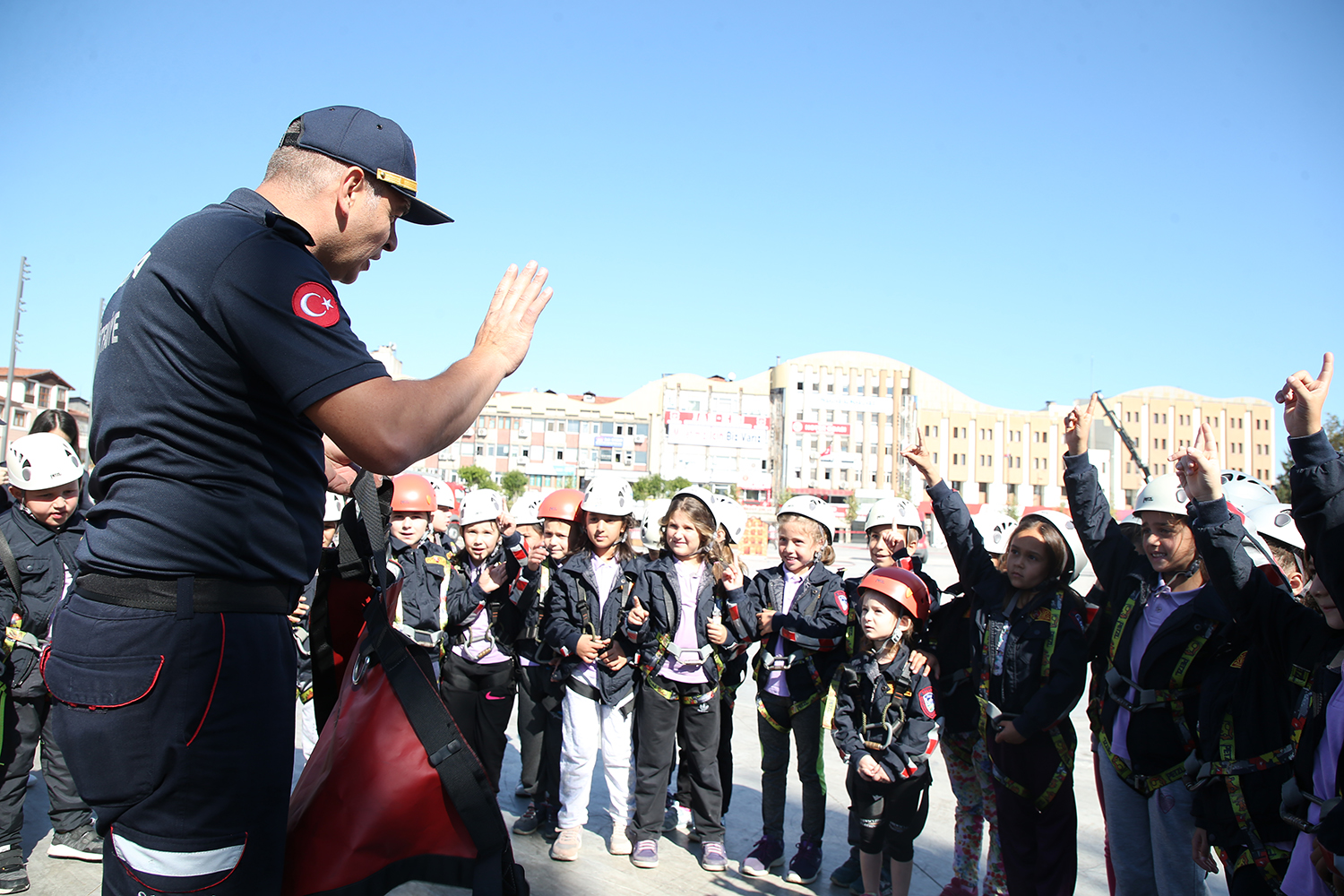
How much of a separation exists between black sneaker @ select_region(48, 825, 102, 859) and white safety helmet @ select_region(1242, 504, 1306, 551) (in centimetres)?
607

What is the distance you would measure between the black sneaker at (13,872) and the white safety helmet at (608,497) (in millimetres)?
3399

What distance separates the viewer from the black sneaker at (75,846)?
4.53 m

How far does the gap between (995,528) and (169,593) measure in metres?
5.26

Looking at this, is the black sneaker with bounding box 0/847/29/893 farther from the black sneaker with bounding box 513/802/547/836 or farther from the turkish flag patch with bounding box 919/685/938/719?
the turkish flag patch with bounding box 919/685/938/719

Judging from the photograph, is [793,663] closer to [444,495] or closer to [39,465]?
[444,495]

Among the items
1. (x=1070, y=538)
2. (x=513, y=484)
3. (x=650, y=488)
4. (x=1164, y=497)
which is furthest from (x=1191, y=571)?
(x=513, y=484)

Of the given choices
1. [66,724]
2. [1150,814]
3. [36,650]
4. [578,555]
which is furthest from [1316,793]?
[36,650]

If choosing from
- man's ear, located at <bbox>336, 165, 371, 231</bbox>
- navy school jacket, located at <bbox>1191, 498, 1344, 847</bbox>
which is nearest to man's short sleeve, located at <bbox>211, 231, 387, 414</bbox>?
man's ear, located at <bbox>336, 165, 371, 231</bbox>

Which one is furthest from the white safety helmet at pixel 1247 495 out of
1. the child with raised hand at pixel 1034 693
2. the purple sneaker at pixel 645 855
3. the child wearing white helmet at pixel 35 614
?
the child wearing white helmet at pixel 35 614

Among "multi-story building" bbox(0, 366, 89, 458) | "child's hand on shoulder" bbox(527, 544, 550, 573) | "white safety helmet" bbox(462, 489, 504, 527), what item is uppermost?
"multi-story building" bbox(0, 366, 89, 458)

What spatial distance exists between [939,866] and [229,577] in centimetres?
438

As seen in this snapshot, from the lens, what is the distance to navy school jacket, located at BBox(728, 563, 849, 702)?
4922mm

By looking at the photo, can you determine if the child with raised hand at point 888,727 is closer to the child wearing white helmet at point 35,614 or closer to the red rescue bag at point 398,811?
the red rescue bag at point 398,811

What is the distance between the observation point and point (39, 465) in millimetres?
4699
